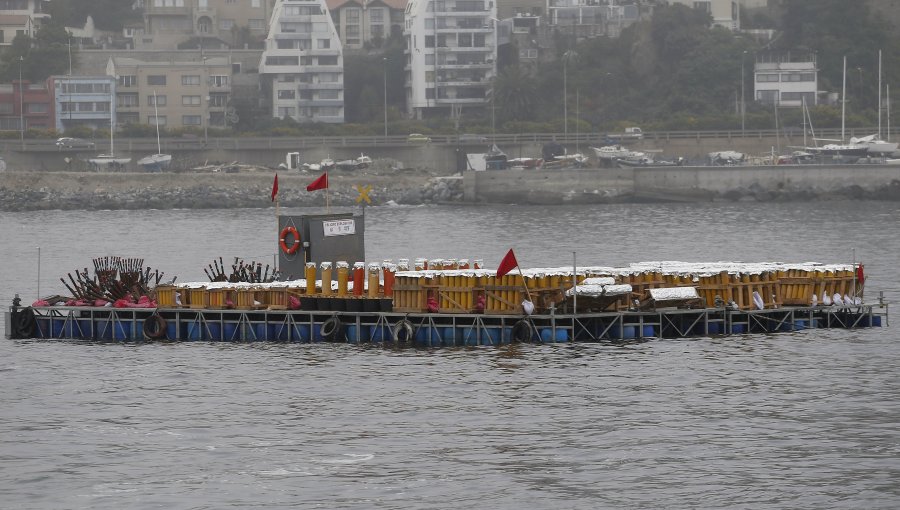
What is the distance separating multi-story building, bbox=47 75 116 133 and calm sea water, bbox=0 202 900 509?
137871mm

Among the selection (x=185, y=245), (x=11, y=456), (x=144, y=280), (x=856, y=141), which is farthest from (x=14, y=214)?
(x=11, y=456)

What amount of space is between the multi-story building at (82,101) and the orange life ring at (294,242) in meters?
136

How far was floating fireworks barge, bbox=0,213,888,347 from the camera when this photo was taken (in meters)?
54.4

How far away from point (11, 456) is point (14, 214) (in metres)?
124

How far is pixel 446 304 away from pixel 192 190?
117375mm

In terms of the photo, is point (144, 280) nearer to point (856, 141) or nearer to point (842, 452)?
point (842, 452)

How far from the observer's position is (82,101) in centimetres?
19375

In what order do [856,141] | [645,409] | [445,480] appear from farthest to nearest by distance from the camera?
1. [856,141]
2. [645,409]
3. [445,480]

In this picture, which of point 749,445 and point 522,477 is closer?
point 522,477

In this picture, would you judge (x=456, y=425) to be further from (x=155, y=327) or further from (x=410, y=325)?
(x=155, y=327)

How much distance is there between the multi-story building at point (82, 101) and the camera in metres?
193

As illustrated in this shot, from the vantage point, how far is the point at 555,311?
179 ft

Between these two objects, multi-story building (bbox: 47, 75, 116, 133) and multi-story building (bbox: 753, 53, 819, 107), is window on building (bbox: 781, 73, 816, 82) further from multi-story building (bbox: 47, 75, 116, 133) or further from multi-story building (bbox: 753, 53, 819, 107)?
multi-story building (bbox: 47, 75, 116, 133)

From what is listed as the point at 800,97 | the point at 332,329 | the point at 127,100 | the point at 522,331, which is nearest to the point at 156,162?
the point at 127,100
